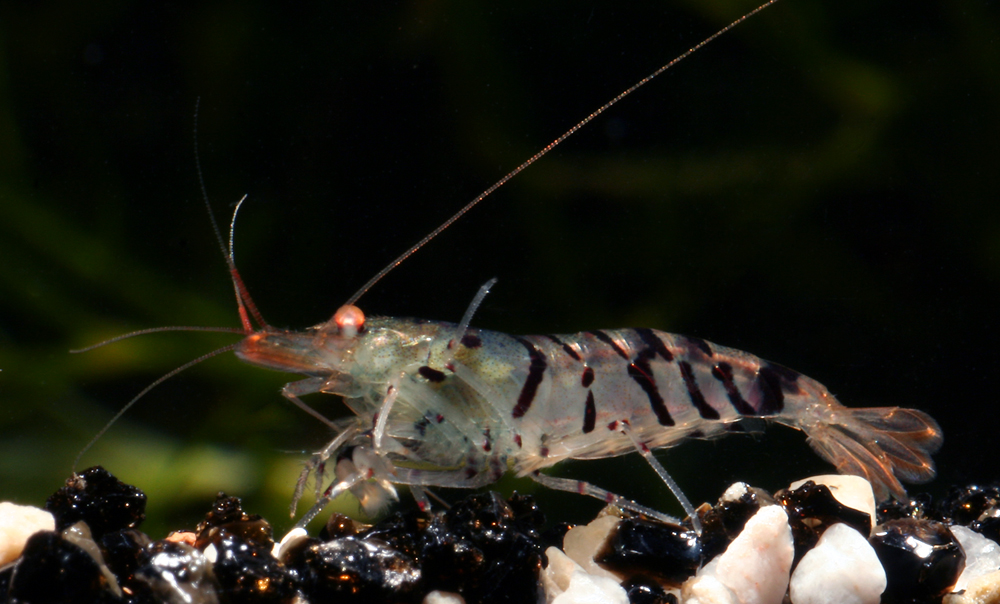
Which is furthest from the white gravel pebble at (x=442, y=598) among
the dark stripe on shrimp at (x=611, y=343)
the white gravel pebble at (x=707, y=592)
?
the dark stripe on shrimp at (x=611, y=343)

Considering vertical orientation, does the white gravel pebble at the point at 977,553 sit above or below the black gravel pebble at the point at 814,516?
below

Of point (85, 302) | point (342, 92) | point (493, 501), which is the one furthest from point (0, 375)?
point (493, 501)

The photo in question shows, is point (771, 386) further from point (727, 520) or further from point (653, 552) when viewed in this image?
point (653, 552)

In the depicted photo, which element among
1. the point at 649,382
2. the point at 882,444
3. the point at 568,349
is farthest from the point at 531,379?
the point at 882,444

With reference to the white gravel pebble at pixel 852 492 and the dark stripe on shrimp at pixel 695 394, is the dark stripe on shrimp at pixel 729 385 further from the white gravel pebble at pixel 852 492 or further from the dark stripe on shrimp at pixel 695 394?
the white gravel pebble at pixel 852 492

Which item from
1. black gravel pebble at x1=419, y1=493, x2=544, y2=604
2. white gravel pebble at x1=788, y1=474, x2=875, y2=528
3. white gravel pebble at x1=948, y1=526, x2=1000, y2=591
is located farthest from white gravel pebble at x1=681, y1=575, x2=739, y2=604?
white gravel pebble at x1=948, y1=526, x2=1000, y2=591
